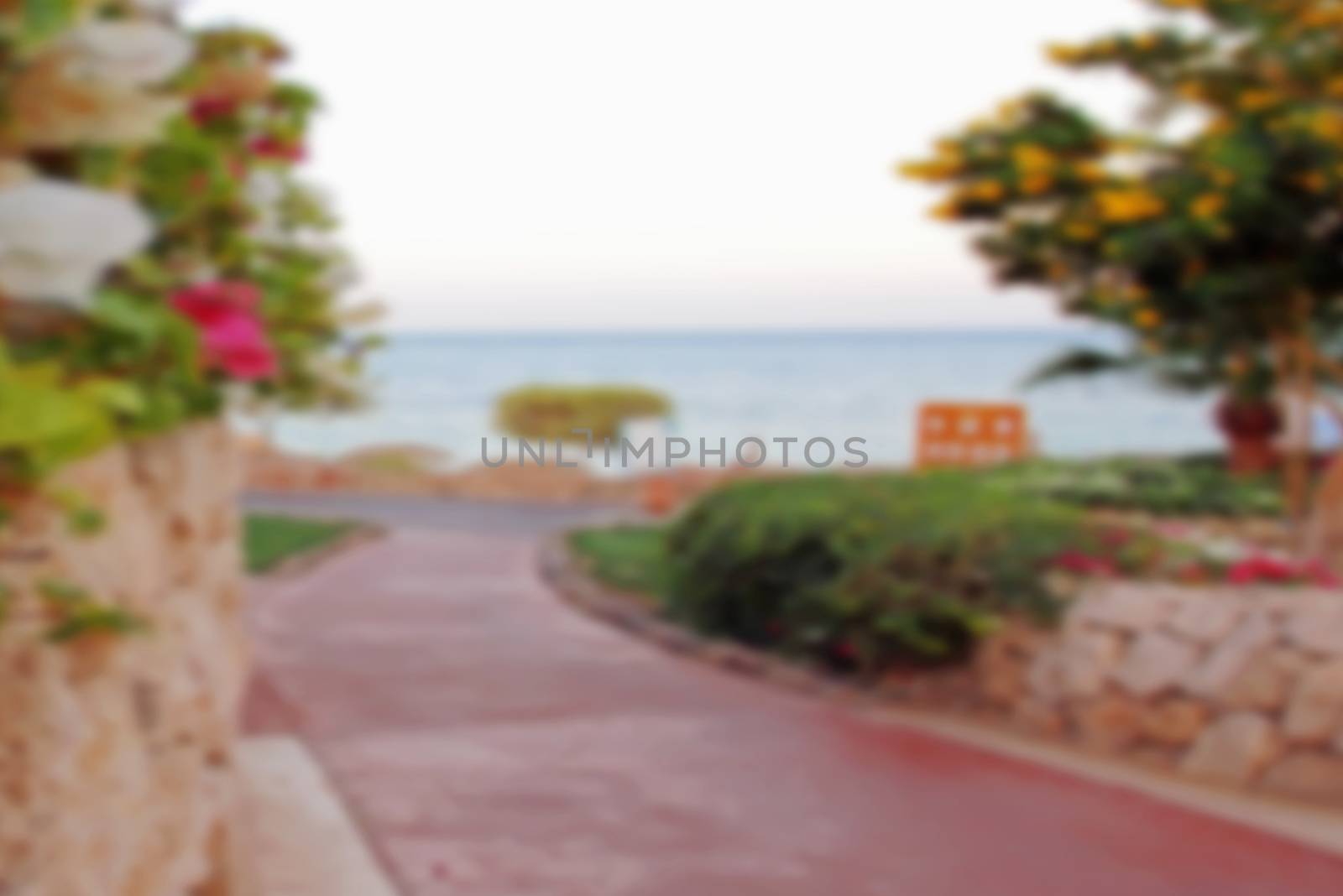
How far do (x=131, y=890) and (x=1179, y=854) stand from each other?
3.58 meters

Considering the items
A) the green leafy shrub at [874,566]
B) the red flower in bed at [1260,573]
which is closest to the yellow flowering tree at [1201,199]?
the green leafy shrub at [874,566]

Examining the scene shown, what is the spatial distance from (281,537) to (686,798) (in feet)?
30.1

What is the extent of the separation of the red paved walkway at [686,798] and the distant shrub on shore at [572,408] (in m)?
21.7

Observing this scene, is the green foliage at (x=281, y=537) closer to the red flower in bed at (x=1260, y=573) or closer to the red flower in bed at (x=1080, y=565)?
the red flower in bed at (x=1080, y=565)

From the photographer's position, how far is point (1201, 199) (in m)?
11.4

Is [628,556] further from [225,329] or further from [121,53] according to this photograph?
[121,53]

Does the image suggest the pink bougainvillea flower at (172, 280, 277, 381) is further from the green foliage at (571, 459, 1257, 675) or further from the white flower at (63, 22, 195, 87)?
the green foliage at (571, 459, 1257, 675)

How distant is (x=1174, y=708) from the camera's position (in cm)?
591

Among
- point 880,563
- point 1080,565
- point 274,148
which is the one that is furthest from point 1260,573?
point 274,148

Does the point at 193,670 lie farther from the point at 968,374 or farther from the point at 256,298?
the point at 968,374

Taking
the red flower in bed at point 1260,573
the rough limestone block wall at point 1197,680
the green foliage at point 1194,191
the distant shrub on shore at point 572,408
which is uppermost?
the green foliage at point 1194,191

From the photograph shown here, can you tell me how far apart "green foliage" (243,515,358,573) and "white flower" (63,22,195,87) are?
10446mm

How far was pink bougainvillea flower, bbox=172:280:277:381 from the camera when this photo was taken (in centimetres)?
Result: 191

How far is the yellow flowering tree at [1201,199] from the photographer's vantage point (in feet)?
→ 38.2
